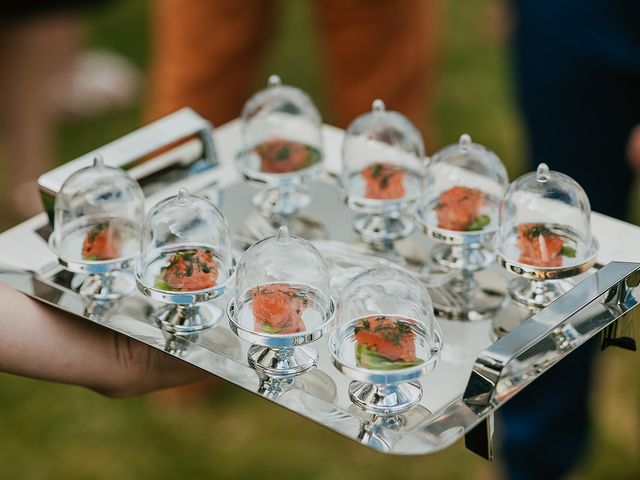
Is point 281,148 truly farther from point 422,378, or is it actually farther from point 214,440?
point 214,440

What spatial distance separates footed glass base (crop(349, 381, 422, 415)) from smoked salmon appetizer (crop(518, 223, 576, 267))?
0.74ft

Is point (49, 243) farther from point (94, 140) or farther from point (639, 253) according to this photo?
point (94, 140)

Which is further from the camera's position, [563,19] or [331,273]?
[563,19]

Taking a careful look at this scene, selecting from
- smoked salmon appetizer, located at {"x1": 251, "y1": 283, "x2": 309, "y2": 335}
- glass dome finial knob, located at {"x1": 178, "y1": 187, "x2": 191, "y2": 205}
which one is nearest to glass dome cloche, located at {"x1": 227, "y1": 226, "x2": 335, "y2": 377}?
smoked salmon appetizer, located at {"x1": 251, "y1": 283, "x2": 309, "y2": 335}

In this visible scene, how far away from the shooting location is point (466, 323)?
3.91ft

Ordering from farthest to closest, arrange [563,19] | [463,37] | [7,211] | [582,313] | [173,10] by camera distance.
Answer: [463,37] < [7,211] < [173,10] < [563,19] < [582,313]

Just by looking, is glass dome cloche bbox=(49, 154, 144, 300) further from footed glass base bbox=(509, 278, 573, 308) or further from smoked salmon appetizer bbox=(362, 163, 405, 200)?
footed glass base bbox=(509, 278, 573, 308)

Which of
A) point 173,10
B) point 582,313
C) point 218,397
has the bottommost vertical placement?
point 218,397

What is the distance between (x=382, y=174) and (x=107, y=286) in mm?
358

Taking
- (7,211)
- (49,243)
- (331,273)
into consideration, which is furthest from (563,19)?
(7,211)

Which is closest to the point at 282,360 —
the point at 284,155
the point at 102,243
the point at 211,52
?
the point at 102,243

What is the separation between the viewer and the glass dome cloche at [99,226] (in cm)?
124

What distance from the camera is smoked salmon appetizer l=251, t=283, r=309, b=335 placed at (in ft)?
3.62

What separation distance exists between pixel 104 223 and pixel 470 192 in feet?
1.37
